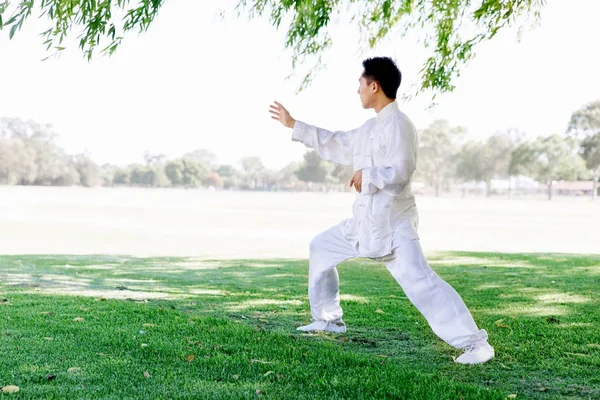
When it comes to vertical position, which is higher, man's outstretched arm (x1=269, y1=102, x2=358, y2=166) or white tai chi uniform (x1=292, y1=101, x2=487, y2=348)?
man's outstretched arm (x1=269, y1=102, x2=358, y2=166)

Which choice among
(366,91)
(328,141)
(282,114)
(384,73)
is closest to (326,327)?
(328,141)

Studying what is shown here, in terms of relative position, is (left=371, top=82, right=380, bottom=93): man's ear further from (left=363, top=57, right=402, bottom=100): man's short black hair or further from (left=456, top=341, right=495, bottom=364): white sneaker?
(left=456, top=341, right=495, bottom=364): white sneaker

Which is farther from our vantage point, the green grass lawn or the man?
the man

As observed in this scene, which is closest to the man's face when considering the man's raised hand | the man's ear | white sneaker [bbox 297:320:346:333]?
the man's ear

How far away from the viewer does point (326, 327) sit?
5664 mm

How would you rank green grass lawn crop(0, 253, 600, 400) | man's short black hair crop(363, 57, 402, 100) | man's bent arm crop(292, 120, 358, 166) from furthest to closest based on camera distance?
man's bent arm crop(292, 120, 358, 166)
man's short black hair crop(363, 57, 402, 100)
green grass lawn crop(0, 253, 600, 400)

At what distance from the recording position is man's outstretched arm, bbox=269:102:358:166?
5320mm

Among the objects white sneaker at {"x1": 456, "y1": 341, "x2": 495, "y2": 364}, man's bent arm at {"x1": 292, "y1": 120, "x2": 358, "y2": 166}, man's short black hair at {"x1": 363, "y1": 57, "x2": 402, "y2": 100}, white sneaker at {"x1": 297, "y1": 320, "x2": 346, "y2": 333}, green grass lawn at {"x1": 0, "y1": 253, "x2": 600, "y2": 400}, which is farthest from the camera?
white sneaker at {"x1": 297, "y1": 320, "x2": 346, "y2": 333}

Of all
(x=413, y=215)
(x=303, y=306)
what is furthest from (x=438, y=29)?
(x=413, y=215)

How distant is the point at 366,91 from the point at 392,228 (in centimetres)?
106

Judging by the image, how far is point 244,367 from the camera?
4438mm

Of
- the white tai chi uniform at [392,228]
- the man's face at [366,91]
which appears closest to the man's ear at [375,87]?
the man's face at [366,91]

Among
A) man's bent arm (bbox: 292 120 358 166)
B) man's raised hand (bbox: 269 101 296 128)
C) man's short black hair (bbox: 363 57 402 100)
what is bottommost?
man's bent arm (bbox: 292 120 358 166)

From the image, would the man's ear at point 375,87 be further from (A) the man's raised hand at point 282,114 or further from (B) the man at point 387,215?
(A) the man's raised hand at point 282,114
